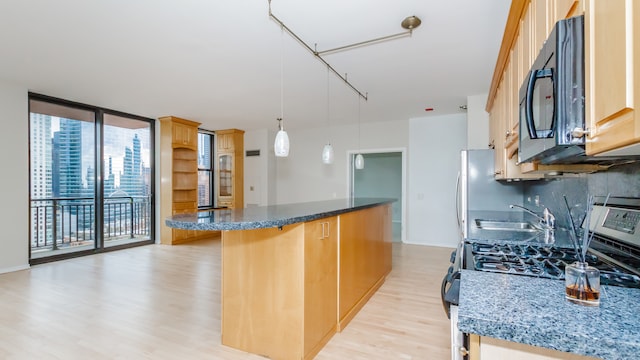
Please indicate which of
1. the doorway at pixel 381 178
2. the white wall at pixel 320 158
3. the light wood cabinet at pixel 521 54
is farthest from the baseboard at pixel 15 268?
the doorway at pixel 381 178

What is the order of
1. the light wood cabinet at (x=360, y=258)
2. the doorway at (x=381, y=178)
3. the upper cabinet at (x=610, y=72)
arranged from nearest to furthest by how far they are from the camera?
the upper cabinet at (x=610, y=72) → the light wood cabinet at (x=360, y=258) → the doorway at (x=381, y=178)

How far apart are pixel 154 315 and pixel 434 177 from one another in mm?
4936

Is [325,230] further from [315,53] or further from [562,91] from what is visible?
[315,53]

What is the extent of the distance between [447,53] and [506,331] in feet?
9.73

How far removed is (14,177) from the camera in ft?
13.3

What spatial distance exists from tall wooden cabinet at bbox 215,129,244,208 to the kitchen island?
526 cm

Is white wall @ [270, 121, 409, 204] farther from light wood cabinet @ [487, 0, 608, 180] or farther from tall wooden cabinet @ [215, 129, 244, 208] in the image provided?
light wood cabinet @ [487, 0, 608, 180]

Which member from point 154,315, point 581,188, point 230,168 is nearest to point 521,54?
point 581,188

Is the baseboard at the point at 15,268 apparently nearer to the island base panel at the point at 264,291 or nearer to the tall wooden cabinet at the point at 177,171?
the tall wooden cabinet at the point at 177,171

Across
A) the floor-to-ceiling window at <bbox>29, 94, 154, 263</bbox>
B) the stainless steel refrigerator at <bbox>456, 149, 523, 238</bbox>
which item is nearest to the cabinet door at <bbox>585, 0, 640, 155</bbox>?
the stainless steel refrigerator at <bbox>456, 149, 523, 238</bbox>

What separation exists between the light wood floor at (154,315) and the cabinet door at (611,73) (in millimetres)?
1900

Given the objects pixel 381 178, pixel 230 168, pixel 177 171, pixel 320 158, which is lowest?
pixel 381 178

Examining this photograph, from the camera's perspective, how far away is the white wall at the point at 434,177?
18.4ft

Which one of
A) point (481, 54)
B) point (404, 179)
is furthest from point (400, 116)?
point (481, 54)
